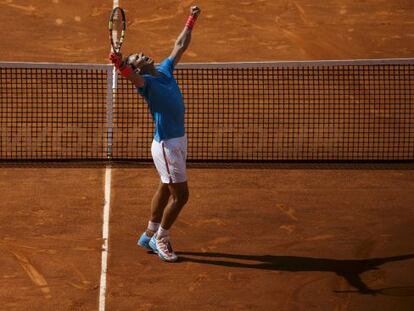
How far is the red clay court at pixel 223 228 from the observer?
1245 centimetres

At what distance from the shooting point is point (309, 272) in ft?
42.6

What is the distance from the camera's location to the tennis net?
54.2 ft

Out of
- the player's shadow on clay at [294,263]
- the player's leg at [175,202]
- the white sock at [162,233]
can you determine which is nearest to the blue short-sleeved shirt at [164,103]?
the player's leg at [175,202]

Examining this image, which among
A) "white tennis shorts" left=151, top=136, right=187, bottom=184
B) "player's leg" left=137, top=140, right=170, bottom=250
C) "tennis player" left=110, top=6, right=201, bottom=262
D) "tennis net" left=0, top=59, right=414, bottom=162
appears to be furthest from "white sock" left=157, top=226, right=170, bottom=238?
"tennis net" left=0, top=59, right=414, bottom=162

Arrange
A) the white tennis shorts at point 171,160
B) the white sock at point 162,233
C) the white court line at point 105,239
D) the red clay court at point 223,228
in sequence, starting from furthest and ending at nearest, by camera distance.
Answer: the white sock at point 162,233 < the white tennis shorts at point 171,160 < the red clay court at point 223,228 < the white court line at point 105,239

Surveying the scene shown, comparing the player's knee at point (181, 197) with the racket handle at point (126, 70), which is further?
the player's knee at point (181, 197)

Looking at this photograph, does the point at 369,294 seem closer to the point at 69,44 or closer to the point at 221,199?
the point at 221,199

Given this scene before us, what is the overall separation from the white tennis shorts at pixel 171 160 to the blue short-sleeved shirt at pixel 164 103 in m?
0.07

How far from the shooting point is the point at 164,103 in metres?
12.7

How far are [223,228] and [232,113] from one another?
3610 millimetres

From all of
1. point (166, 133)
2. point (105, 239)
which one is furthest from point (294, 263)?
point (105, 239)

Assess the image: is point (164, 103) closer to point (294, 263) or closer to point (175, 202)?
point (175, 202)

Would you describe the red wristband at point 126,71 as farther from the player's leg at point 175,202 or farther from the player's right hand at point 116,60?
the player's leg at point 175,202

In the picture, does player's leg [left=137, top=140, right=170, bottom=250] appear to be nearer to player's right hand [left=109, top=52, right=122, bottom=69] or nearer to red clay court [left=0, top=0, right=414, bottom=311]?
red clay court [left=0, top=0, right=414, bottom=311]
